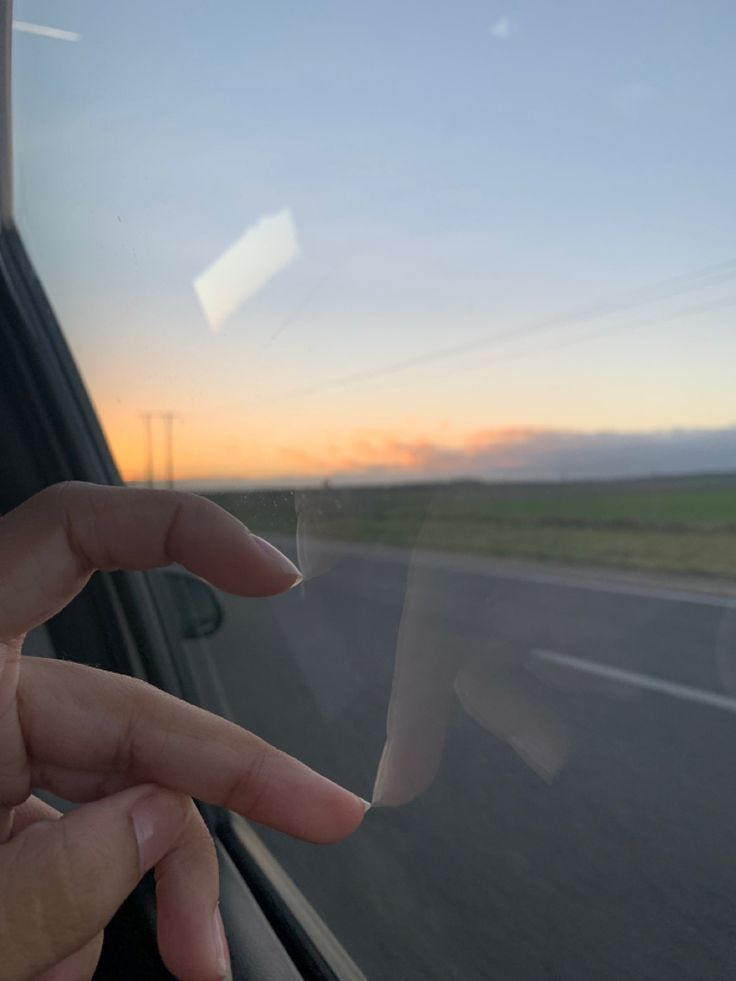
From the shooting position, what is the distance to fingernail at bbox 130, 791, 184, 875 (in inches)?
43.1

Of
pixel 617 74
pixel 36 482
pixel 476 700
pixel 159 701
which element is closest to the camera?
pixel 159 701

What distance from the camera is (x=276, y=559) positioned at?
1239mm

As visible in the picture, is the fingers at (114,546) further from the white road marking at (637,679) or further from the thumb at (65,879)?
the white road marking at (637,679)

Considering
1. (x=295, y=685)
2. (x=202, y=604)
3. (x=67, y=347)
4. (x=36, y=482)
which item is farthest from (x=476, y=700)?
(x=67, y=347)

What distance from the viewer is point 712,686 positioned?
6.91ft

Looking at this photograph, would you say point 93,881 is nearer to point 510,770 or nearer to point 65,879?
point 65,879

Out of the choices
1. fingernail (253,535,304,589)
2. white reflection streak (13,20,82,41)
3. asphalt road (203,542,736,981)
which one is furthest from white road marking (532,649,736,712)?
white reflection streak (13,20,82,41)

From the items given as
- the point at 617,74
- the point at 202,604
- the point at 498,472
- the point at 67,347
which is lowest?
the point at 202,604

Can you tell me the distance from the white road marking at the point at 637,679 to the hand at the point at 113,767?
1210 mm

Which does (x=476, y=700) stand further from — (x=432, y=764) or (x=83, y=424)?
(x=83, y=424)

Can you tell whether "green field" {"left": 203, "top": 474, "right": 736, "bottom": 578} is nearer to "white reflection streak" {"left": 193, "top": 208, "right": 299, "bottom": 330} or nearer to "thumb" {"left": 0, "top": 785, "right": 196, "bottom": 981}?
"white reflection streak" {"left": 193, "top": 208, "right": 299, "bottom": 330}

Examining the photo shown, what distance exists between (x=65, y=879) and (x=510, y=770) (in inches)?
62.3

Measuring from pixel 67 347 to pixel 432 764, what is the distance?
6.62 feet

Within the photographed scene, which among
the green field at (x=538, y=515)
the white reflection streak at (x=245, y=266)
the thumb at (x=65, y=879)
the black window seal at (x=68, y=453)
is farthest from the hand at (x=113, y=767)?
the black window seal at (x=68, y=453)
